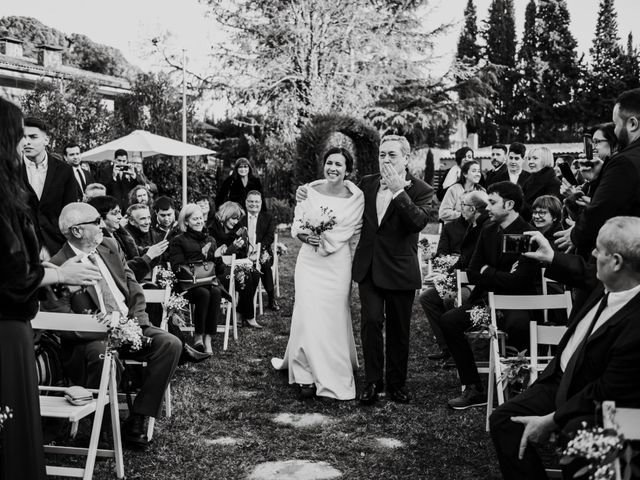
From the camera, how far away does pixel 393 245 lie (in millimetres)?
5707

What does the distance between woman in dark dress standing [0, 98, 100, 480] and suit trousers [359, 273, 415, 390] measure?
3.17 metres

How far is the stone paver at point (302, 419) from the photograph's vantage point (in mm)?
5221

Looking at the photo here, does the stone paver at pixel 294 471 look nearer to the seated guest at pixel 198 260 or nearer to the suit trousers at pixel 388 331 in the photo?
the suit trousers at pixel 388 331

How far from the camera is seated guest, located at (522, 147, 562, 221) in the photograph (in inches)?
290

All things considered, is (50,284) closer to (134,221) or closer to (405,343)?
(405,343)

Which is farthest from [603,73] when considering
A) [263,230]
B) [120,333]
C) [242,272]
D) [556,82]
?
[120,333]

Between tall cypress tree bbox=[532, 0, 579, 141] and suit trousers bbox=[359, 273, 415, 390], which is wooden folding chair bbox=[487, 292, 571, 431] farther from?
tall cypress tree bbox=[532, 0, 579, 141]

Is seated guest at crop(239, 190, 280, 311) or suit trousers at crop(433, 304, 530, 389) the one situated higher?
seated guest at crop(239, 190, 280, 311)

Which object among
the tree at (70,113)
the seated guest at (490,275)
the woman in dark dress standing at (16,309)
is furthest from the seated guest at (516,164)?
the tree at (70,113)

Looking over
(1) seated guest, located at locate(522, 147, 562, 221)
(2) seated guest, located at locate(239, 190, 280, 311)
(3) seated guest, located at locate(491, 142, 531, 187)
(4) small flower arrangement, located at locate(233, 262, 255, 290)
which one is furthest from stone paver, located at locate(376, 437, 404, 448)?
(2) seated guest, located at locate(239, 190, 280, 311)

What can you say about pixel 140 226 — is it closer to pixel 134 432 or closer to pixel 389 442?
pixel 134 432

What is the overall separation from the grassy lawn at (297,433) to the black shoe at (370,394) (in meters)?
0.07

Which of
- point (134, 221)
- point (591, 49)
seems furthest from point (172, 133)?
point (591, 49)

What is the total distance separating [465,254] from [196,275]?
2.86 metres
